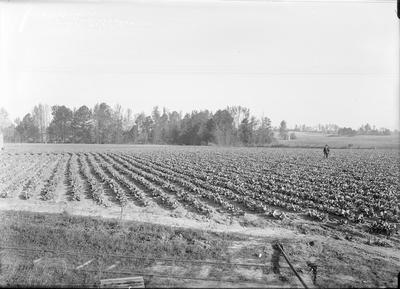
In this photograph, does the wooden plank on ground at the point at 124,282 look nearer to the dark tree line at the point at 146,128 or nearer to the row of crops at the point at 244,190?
the row of crops at the point at 244,190

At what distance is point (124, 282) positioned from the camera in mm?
7836

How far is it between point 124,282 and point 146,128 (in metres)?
62.2

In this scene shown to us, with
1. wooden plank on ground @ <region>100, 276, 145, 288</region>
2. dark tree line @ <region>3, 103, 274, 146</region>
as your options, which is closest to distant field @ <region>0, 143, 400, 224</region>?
wooden plank on ground @ <region>100, 276, 145, 288</region>

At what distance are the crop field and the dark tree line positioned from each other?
16169 mm

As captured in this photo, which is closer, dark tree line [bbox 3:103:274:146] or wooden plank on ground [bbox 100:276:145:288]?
wooden plank on ground [bbox 100:276:145:288]

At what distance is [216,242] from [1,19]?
8.61 m

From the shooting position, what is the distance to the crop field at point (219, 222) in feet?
28.9

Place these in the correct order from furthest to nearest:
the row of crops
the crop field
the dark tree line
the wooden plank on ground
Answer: the dark tree line < the row of crops < the crop field < the wooden plank on ground

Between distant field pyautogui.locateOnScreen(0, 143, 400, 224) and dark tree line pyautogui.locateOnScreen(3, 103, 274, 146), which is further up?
dark tree line pyautogui.locateOnScreen(3, 103, 274, 146)

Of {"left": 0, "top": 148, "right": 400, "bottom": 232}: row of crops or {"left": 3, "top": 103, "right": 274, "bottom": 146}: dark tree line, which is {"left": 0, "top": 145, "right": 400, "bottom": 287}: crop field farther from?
{"left": 3, "top": 103, "right": 274, "bottom": 146}: dark tree line

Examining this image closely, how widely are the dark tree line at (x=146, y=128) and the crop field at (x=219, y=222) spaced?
53.0ft

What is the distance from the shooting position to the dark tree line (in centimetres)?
3788

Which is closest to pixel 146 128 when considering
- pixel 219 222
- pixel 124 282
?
pixel 219 222

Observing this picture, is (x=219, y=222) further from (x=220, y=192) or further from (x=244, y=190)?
(x=244, y=190)
